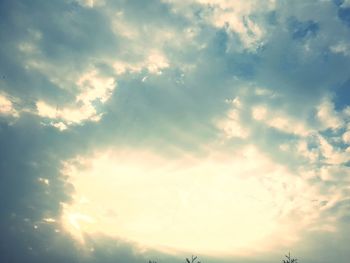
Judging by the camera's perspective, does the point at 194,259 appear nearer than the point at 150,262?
Yes

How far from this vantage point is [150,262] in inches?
1791

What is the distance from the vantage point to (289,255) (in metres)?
32.3

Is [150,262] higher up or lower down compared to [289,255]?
lower down

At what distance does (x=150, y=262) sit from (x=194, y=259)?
1891 cm

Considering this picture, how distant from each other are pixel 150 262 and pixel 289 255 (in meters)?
27.1

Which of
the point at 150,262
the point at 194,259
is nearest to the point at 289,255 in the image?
the point at 194,259

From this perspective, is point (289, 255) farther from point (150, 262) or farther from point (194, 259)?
point (150, 262)

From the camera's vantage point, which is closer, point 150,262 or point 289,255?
point 289,255

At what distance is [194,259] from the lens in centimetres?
3091

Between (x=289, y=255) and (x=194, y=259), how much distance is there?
1419 centimetres
